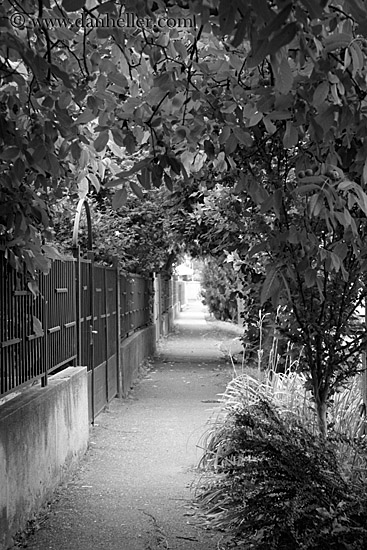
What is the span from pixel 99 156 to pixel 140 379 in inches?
450

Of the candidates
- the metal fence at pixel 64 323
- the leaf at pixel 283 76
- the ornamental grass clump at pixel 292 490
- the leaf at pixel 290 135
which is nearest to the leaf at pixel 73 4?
the leaf at pixel 283 76

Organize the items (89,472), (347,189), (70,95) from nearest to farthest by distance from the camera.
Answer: (347,189)
(70,95)
(89,472)

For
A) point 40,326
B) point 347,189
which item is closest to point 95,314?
point 40,326

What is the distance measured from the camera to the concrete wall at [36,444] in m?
5.65

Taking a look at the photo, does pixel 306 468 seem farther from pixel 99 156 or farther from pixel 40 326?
pixel 40 326

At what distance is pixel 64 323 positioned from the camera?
899 centimetres

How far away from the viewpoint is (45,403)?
23.2ft

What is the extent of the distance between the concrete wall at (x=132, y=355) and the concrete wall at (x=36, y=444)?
5408 mm

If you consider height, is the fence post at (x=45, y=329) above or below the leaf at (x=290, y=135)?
below

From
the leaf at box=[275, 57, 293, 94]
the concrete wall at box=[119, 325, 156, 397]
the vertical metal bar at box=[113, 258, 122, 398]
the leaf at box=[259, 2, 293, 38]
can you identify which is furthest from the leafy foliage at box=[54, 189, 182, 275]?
the leaf at box=[259, 2, 293, 38]

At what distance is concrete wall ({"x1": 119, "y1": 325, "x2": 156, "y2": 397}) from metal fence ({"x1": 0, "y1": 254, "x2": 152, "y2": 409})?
1.19 ft

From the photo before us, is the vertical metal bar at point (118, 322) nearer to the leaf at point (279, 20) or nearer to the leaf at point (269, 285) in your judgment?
the leaf at point (269, 285)

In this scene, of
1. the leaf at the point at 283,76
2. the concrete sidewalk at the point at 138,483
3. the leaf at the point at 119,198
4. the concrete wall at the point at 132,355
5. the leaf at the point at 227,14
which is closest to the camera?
the leaf at the point at 227,14

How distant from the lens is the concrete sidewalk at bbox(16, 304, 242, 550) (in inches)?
235
